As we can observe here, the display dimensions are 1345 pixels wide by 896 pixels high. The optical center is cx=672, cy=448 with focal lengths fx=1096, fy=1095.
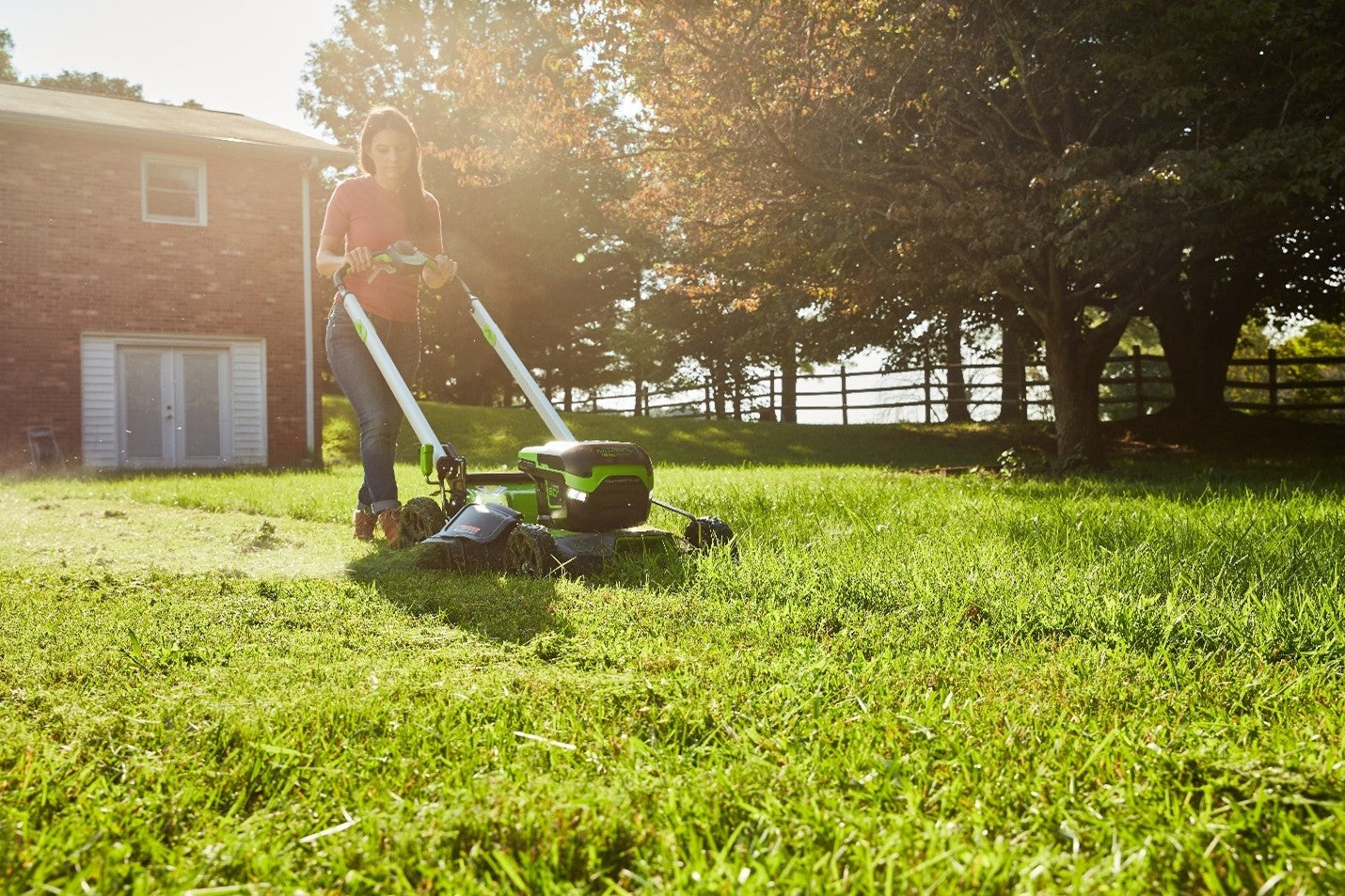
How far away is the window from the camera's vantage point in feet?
55.4

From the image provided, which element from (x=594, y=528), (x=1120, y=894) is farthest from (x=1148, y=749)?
(x=594, y=528)

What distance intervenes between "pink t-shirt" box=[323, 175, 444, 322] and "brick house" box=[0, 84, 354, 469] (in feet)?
39.1

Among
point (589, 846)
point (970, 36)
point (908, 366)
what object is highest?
point (970, 36)

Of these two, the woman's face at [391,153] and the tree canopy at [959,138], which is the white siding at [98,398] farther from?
the woman's face at [391,153]

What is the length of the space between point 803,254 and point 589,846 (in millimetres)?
12268

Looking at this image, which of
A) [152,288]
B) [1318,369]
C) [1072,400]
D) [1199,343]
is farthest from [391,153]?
[1318,369]

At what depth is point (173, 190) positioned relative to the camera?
673 inches

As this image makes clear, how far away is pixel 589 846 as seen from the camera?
165 centimetres

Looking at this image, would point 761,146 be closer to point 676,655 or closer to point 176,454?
point 676,655

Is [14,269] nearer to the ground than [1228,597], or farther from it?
farther from it

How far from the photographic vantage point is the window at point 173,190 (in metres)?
16.9

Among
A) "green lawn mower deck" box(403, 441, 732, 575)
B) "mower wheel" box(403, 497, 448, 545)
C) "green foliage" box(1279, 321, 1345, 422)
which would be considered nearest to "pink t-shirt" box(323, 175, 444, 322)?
"mower wheel" box(403, 497, 448, 545)

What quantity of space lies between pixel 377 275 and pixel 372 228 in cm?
28

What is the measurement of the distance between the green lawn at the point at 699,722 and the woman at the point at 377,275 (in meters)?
1.10
